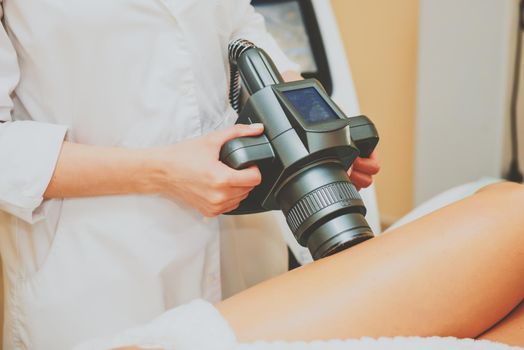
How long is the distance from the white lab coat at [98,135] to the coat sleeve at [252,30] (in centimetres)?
2

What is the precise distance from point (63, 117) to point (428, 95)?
132cm

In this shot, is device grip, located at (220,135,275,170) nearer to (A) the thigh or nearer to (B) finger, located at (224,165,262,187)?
(B) finger, located at (224,165,262,187)

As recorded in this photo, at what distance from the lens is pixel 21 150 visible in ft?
2.01

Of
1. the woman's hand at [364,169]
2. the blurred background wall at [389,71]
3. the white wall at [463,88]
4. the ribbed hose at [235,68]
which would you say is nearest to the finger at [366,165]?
the woman's hand at [364,169]

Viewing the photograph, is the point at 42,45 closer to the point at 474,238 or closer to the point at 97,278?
the point at 97,278

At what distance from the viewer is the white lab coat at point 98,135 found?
0.63m

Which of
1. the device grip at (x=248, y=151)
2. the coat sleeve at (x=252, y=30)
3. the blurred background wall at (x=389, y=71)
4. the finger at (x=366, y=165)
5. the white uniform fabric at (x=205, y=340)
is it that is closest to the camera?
the white uniform fabric at (x=205, y=340)

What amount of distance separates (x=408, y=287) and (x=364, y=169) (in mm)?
208

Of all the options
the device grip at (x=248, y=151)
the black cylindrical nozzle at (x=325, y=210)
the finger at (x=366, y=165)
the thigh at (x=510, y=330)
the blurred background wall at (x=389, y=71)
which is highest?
the device grip at (x=248, y=151)

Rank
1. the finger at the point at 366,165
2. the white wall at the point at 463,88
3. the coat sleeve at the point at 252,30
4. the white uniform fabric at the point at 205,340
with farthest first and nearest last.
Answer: the white wall at the point at 463,88 < the coat sleeve at the point at 252,30 < the finger at the point at 366,165 < the white uniform fabric at the point at 205,340


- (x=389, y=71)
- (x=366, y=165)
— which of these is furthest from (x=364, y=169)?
(x=389, y=71)

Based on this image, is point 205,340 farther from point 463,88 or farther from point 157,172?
point 463,88

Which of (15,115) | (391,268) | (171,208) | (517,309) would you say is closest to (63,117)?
(15,115)

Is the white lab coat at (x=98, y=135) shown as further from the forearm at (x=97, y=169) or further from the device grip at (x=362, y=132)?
the device grip at (x=362, y=132)
